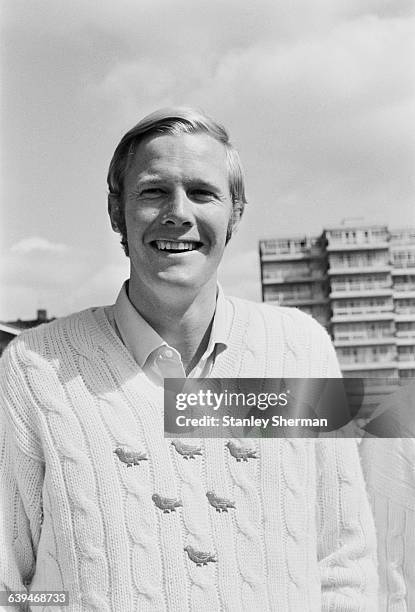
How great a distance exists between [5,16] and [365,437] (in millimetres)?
1165

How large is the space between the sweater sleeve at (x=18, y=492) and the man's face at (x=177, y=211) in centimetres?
32

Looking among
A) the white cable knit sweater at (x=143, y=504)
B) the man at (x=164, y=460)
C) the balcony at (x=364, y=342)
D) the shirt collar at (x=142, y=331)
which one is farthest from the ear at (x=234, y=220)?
the balcony at (x=364, y=342)

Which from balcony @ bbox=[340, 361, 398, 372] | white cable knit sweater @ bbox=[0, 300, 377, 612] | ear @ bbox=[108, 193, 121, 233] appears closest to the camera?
white cable knit sweater @ bbox=[0, 300, 377, 612]

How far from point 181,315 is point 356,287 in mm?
423

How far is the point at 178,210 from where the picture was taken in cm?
114

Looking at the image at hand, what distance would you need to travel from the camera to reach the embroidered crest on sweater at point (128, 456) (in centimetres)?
114

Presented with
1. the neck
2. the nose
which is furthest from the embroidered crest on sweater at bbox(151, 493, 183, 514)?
the nose

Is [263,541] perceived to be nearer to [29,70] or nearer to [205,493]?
[205,493]

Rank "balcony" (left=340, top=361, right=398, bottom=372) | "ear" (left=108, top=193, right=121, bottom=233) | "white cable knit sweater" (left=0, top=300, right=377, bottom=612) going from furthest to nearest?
1. "balcony" (left=340, top=361, right=398, bottom=372)
2. "ear" (left=108, top=193, right=121, bottom=233)
3. "white cable knit sweater" (left=0, top=300, right=377, bottom=612)

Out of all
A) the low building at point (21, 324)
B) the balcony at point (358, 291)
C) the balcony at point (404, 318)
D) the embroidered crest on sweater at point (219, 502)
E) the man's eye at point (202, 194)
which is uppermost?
the man's eye at point (202, 194)

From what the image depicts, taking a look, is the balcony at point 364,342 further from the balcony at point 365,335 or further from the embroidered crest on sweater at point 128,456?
the embroidered crest on sweater at point 128,456

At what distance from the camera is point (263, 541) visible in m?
1.16

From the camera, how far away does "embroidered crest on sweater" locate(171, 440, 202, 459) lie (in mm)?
1159

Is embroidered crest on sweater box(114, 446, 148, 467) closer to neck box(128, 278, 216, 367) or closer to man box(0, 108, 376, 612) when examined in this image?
man box(0, 108, 376, 612)
